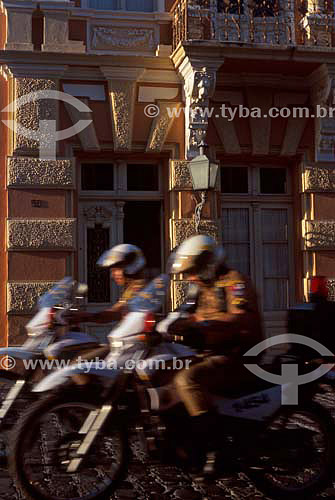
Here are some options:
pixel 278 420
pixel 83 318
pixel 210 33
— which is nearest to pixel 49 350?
pixel 83 318

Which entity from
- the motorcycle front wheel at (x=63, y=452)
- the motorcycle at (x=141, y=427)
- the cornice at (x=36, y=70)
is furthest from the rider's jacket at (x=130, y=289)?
the cornice at (x=36, y=70)

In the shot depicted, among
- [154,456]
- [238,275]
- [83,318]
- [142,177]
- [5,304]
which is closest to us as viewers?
[154,456]

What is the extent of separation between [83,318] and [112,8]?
7506 millimetres

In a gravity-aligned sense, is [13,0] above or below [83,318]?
above

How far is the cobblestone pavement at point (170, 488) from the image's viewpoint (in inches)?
186

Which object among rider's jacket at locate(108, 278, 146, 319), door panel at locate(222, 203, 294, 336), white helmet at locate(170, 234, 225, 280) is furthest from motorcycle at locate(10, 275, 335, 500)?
door panel at locate(222, 203, 294, 336)

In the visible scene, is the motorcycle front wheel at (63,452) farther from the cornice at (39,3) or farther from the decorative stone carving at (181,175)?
the cornice at (39,3)

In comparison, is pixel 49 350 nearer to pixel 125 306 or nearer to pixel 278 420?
pixel 125 306

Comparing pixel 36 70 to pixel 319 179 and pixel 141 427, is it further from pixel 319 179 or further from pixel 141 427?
pixel 141 427

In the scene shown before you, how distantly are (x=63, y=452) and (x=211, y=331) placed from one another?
3.57ft

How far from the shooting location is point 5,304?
1058 cm

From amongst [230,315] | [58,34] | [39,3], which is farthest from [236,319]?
[39,3]

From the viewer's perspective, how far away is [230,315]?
15.3 ft

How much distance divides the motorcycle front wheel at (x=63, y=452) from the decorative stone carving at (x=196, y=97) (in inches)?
279
